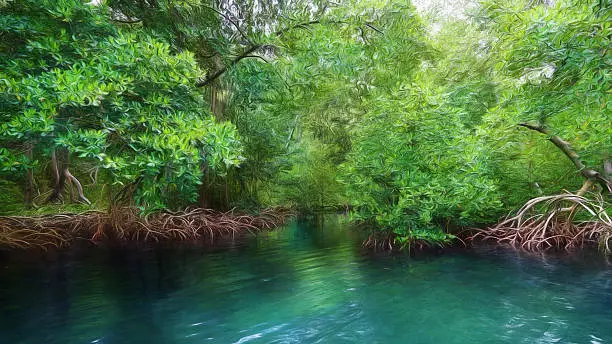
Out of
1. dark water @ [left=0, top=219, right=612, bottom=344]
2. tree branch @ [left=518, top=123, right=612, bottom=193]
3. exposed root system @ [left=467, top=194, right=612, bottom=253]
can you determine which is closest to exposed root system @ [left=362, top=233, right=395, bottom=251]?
dark water @ [left=0, top=219, right=612, bottom=344]

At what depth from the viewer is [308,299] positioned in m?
4.93

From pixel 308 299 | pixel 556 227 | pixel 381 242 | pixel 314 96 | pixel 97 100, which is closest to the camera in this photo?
pixel 97 100

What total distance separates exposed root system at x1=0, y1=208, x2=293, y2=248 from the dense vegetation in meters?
0.89

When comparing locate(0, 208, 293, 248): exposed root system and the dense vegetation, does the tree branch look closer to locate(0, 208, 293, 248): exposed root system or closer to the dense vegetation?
the dense vegetation

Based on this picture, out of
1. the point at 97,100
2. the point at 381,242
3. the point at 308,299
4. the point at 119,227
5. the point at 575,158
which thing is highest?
the point at 97,100

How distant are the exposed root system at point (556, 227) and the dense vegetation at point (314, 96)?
38cm

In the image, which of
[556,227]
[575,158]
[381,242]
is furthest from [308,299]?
[575,158]

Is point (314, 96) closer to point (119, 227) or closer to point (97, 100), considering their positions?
point (119, 227)

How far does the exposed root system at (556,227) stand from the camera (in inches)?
311

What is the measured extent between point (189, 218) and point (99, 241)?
A: 2.61m

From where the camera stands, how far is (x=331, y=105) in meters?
15.3

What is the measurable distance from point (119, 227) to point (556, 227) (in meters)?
11.8

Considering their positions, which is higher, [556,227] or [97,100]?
[97,100]

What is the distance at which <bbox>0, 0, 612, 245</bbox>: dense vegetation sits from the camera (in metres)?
4.61
